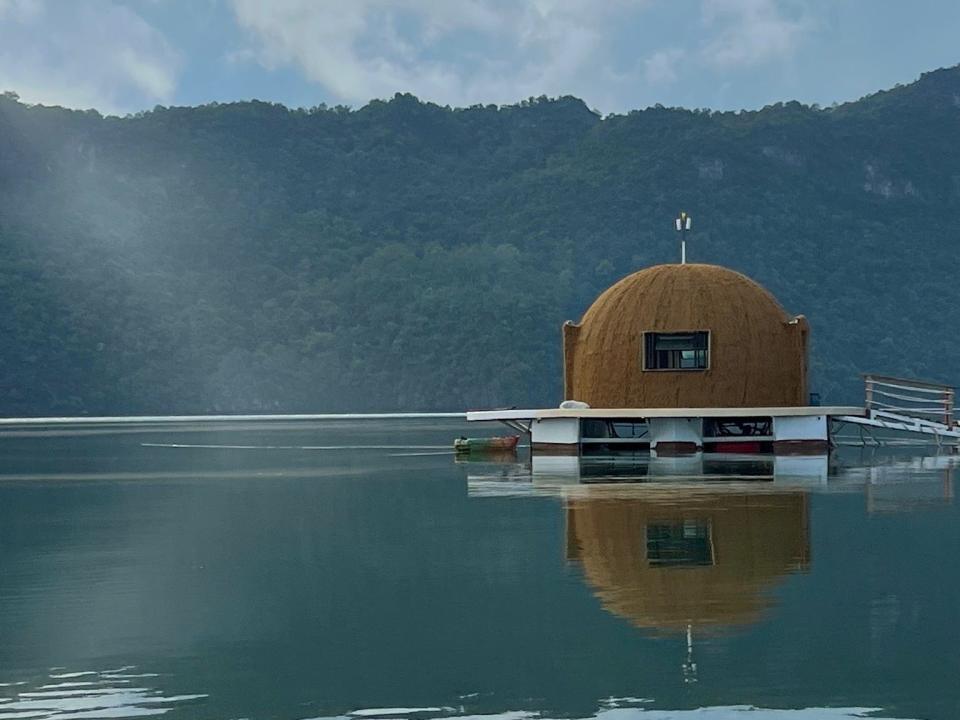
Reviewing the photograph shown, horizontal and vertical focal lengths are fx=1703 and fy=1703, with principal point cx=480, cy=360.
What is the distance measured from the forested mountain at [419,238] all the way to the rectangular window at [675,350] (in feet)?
262

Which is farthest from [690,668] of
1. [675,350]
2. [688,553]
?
[675,350]

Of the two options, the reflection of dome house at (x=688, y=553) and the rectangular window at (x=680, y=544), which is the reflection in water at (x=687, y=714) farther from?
the rectangular window at (x=680, y=544)

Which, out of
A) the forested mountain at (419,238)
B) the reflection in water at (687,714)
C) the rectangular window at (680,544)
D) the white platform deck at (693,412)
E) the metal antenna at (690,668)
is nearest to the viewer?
the reflection in water at (687,714)

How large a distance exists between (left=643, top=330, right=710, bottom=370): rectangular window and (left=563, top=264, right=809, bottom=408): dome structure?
0.09 ft

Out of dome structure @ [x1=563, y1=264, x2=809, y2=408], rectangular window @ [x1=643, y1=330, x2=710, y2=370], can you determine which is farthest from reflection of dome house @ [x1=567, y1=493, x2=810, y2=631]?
rectangular window @ [x1=643, y1=330, x2=710, y2=370]

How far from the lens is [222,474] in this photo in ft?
130

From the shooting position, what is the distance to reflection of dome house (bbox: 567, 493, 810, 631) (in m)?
15.2

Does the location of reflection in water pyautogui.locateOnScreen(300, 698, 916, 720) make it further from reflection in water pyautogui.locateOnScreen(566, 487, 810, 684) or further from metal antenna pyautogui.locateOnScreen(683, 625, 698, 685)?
reflection in water pyautogui.locateOnScreen(566, 487, 810, 684)

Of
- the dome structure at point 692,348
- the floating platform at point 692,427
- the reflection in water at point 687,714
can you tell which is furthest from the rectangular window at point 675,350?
the reflection in water at point 687,714

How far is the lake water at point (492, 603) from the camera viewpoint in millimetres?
11953

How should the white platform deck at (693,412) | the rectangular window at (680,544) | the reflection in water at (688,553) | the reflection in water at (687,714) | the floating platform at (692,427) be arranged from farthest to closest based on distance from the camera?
the floating platform at (692,427) → the white platform deck at (693,412) → the rectangular window at (680,544) → the reflection in water at (688,553) → the reflection in water at (687,714)

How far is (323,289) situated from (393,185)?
31.2 meters

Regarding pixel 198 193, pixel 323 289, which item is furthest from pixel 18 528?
pixel 198 193

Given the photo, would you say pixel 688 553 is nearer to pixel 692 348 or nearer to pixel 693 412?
pixel 693 412
